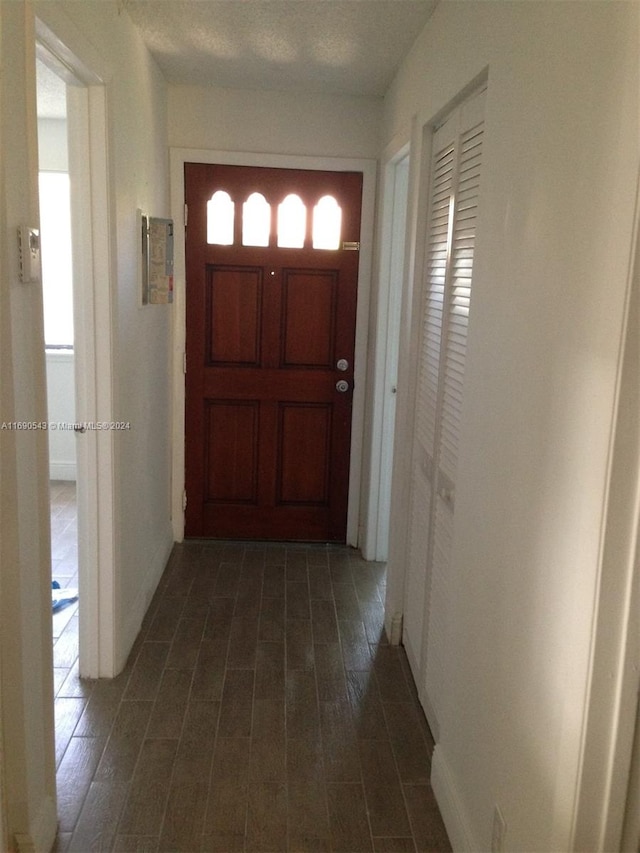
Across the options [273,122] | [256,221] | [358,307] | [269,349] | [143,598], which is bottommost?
[143,598]

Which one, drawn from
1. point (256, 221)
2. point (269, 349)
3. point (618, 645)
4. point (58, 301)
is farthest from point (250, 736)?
point (58, 301)

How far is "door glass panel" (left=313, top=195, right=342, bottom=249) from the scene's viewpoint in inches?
155

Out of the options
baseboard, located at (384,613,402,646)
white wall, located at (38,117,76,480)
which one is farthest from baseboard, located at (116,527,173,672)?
white wall, located at (38,117,76,480)

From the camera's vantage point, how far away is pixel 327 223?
3.95m

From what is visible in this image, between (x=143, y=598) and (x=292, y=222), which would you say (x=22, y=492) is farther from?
(x=292, y=222)

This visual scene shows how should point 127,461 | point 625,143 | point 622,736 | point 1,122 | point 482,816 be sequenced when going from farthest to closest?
1. point 127,461
2. point 482,816
3. point 1,122
4. point 622,736
5. point 625,143

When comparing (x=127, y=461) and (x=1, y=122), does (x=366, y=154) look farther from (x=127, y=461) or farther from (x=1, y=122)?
(x=1, y=122)

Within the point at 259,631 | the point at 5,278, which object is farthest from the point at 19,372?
the point at 259,631

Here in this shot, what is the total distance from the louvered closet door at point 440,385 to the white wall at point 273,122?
124 centimetres

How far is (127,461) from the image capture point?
9.48 feet

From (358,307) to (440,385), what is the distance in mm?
1639

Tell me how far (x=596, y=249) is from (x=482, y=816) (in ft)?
4.44

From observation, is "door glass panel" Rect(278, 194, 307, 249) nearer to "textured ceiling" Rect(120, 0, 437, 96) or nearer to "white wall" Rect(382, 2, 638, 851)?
"textured ceiling" Rect(120, 0, 437, 96)

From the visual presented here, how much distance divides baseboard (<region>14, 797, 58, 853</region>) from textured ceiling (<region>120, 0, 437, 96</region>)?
255cm
